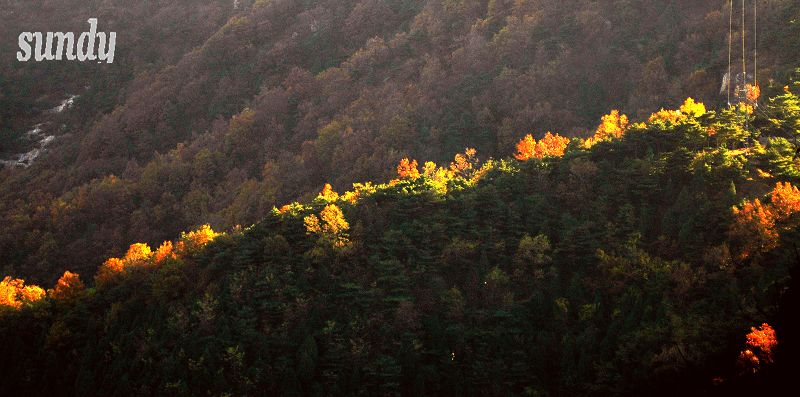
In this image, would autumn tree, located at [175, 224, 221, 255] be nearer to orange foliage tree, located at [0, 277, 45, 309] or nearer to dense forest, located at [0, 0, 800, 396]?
dense forest, located at [0, 0, 800, 396]

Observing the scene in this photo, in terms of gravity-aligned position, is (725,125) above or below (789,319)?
above

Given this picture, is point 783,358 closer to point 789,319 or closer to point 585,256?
point 789,319

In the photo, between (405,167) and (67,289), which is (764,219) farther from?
(67,289)

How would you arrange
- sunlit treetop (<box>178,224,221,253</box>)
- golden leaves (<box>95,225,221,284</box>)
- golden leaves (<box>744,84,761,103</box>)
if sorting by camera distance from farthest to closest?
golden leaves (<box>744,84,761,103</box>), sunlit treetop (<box>178,224,221,253</box>), golden leaves (<box>95,225,221,284</box>)

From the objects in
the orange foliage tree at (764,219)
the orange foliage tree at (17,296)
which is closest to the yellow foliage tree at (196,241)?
the orange foliage tree at (17,296)

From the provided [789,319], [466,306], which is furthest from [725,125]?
[789,319]

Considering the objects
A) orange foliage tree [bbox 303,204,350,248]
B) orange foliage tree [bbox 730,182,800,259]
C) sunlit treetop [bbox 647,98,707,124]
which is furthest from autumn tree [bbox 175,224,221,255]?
orange foliage tree [bbox 730,182,800,259]

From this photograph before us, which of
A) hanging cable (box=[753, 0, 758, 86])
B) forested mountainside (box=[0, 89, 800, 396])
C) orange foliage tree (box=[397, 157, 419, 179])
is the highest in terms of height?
hanging cable (box=[753, 0, 758, 86])

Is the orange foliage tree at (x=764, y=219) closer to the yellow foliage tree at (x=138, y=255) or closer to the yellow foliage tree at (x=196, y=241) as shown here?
the yellow foliage tree at (x=196, y=241)
